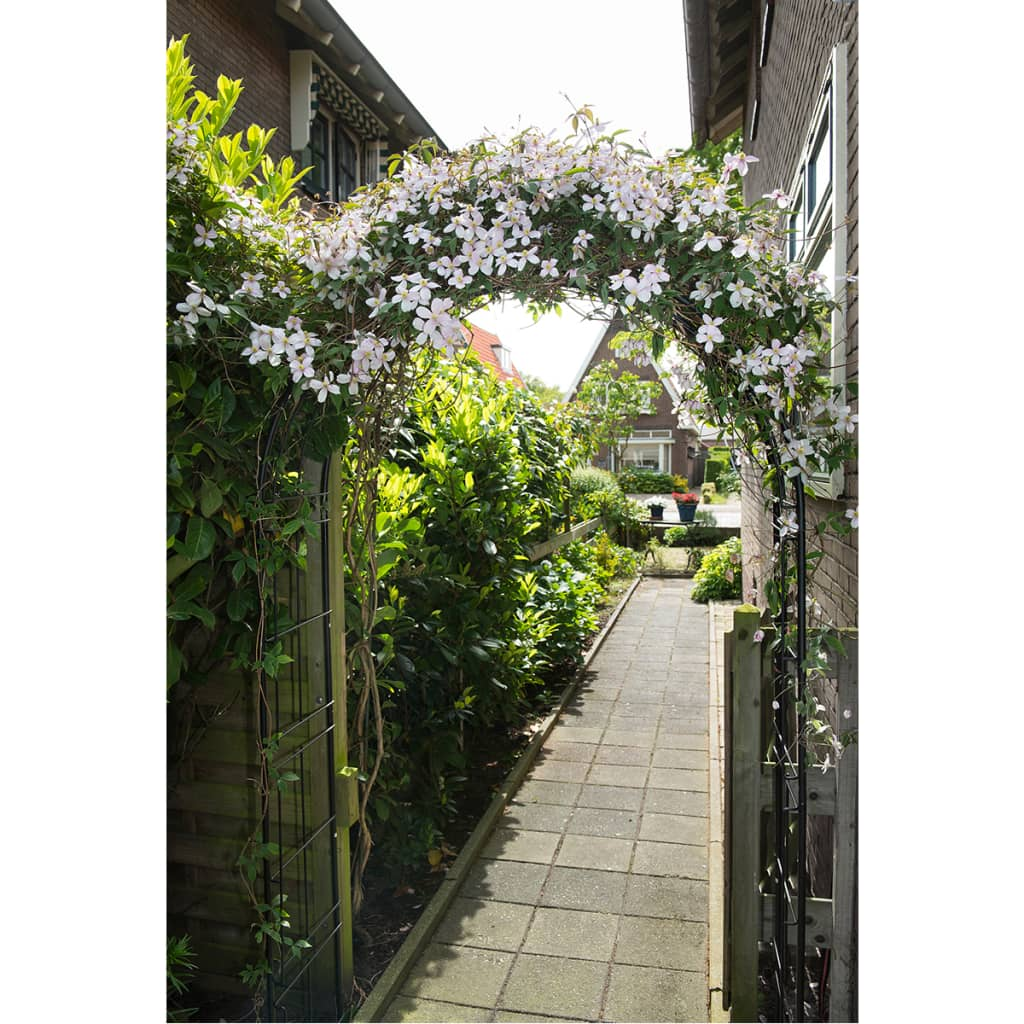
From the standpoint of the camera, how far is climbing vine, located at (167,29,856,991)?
232 cm

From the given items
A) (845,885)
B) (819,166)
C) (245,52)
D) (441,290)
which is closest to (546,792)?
(845,885)

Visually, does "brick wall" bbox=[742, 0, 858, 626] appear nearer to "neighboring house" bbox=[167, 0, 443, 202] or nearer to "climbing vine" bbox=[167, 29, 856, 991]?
"climbing vine" bbox=[167, 29, 856, 991]

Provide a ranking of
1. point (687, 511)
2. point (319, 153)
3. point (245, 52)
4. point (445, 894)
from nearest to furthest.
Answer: point (445, 894)
point (245, 52)
point (319, 153)
point (687, 511)

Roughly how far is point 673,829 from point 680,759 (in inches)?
40.8

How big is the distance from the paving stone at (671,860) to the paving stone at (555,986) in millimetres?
810

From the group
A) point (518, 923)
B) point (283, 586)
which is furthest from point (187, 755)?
point (518, 923)

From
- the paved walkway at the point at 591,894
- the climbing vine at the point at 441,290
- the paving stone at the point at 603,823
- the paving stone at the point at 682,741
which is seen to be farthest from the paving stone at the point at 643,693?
the climbing vine at the point at 441,290

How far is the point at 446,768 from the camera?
469 cm

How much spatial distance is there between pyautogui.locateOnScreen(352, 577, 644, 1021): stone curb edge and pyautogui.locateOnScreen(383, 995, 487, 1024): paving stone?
4 cm

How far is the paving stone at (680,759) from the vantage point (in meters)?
5.29

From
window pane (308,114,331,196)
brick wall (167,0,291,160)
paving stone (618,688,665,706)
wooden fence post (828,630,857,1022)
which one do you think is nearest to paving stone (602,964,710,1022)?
wooden fence post (828,630,857,1022)

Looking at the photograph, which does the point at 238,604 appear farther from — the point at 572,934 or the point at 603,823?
the point at 603,823

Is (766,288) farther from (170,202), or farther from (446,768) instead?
(446,768)

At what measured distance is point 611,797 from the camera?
4812mm
